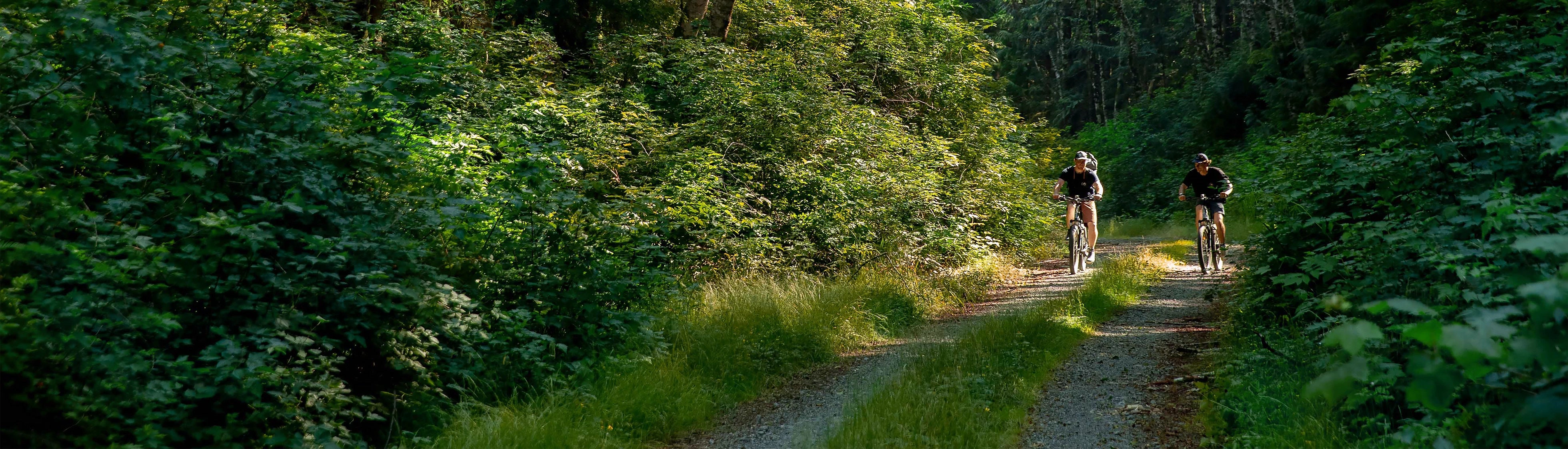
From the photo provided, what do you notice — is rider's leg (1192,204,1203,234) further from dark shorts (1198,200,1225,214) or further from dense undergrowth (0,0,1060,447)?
dense undergrowth (0,0,1060,447)

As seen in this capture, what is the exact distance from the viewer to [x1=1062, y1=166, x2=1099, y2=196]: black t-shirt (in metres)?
12.8

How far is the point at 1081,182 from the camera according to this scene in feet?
42.2

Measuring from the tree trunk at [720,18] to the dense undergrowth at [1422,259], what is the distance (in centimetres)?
799

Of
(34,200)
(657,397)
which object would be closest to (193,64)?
(34,200)

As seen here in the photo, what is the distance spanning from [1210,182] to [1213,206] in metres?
0.33

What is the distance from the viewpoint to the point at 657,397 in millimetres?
6043

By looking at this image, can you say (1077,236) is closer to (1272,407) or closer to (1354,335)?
(1272,407)

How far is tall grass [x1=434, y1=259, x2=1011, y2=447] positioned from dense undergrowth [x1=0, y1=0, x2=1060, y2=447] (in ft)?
0.82

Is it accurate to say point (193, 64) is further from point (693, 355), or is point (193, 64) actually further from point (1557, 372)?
point (1557, 372)

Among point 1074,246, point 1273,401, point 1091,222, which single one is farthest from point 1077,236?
point 1273,401

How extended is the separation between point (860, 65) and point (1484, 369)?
15393 mm

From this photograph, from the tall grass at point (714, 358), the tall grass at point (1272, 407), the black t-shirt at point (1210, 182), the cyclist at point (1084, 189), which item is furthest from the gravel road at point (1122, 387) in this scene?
the cyclist at point (1084, 189)

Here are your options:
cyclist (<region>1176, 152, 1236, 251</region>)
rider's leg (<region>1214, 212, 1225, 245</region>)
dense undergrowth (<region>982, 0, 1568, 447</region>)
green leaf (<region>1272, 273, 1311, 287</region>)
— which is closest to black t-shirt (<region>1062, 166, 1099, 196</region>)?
cyclist (<region>1176, 152, 1236, 251</region>)

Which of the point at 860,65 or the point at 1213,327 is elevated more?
the point at 860,65
